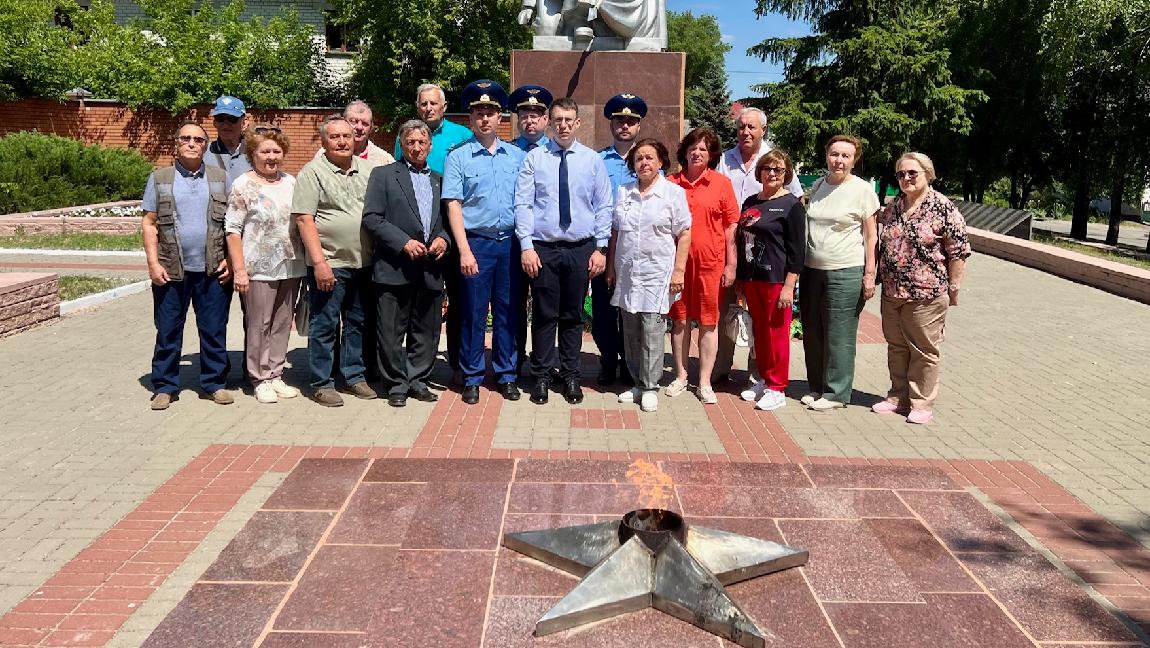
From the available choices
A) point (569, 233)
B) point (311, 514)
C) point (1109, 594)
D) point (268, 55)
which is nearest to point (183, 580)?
point (311, 514)

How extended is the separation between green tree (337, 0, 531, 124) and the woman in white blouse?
21.8m

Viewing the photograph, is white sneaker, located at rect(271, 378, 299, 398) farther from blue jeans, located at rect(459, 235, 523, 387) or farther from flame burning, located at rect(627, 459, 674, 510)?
flame burning, located at rect(627, 459, 674, 510)

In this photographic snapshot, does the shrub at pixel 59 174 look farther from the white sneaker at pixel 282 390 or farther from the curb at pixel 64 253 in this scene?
the white sneaker at pixel 282 390

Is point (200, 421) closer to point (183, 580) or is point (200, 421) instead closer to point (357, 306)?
point (357, 306)

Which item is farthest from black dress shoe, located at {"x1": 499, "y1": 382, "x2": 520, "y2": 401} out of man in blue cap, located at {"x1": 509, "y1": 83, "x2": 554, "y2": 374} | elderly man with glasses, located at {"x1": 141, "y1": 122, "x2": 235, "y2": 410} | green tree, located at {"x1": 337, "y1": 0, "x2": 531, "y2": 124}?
green tree, located at {"x1": 337, "y1": 0, "x2": 531, "y2": 124}

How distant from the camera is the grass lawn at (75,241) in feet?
45.9

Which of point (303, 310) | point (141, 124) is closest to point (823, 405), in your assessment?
point (303, 310)

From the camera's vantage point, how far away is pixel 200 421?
211 inches

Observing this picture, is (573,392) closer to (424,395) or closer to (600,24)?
(424,395)

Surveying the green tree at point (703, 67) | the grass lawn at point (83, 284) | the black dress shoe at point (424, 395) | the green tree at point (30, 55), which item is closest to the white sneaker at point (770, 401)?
the black dress shoe at point (424, 395)

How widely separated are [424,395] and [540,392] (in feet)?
2.46

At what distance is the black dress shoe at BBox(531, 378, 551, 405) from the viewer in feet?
19.1

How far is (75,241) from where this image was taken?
1477 centimetres

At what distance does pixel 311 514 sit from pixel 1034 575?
2.92 metres
